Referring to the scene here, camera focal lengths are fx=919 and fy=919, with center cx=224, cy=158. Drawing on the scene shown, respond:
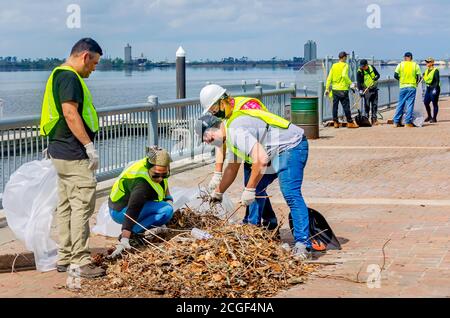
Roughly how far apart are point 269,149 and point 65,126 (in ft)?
5.78

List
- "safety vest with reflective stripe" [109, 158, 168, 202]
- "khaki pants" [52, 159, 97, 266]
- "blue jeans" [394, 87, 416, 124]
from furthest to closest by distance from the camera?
"blue jeans" [394, 87, 416, 124] < "safety vest with reflective stripe" [109, 158, 168, 202] < "khaki pants" [52, 159, 97, 266]

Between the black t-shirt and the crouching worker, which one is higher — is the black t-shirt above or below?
above

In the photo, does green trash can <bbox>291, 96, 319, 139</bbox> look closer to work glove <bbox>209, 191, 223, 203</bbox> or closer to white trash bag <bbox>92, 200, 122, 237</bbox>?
white trash bag <bbox>92, 200, 122, 237</bbox>

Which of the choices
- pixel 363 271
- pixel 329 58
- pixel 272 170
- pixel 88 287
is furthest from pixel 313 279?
pixel 329 58

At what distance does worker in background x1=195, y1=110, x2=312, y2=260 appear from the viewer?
25.2ft

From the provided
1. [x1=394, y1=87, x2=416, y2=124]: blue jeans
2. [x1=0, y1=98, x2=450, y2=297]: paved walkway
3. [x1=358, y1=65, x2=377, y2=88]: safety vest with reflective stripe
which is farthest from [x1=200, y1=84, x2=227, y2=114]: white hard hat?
[x1=358, y1=65, x2=377, y2=88]: safety vest with reflective stripe

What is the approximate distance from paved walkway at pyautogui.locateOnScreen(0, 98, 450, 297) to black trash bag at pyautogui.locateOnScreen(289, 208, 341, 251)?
11cm

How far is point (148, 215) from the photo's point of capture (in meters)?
8.48

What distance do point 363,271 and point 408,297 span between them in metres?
0.90

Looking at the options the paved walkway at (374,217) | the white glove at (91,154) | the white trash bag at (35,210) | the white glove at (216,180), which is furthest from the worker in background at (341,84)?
the white glove at (91,154)

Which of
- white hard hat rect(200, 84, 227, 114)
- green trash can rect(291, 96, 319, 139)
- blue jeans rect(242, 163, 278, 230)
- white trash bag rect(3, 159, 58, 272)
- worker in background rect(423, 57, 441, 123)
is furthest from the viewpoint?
worker in background rect(423, 57, 441, 123)

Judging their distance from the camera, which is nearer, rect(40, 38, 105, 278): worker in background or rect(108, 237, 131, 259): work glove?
rect(40, 38, 105, 278): worker in background

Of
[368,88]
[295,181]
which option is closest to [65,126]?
[295,181]
